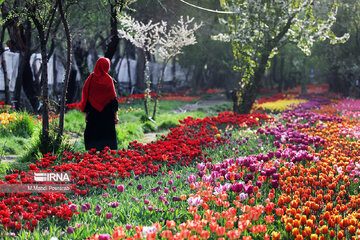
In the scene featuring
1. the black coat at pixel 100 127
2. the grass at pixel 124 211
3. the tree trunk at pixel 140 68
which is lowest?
the grass at pixel 124 211

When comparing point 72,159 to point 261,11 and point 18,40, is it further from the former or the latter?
point 261,11

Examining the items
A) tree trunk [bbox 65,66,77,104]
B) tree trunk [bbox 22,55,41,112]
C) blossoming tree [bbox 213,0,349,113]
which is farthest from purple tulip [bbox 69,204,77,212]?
tree trunk [bbox 65,66,77,104]

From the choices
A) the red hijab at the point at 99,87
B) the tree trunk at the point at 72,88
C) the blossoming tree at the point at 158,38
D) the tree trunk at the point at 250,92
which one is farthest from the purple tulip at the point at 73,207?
the tree trunk at the point at 72,88

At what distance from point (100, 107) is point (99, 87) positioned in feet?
1.37

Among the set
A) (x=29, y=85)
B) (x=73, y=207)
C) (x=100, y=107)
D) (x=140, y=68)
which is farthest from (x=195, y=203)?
(x=140, y=68)

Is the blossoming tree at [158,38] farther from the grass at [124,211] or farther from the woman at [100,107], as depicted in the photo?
the grass at [124,211]

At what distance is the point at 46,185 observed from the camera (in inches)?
190

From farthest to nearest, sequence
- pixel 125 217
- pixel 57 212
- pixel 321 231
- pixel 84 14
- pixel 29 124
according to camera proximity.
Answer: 1. pixel 84 14
2. pixel 29 124
3. pixel 125 217
4. pixel 57 212
5. pixel 321 231

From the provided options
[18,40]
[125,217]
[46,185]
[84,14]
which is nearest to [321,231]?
[125,217]

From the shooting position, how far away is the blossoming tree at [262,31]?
12.2m

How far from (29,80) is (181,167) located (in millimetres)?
9358

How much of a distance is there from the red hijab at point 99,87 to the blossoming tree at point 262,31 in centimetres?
644

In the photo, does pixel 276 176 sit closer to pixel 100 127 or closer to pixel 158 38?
pixel 100 127

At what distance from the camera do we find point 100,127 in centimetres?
757
